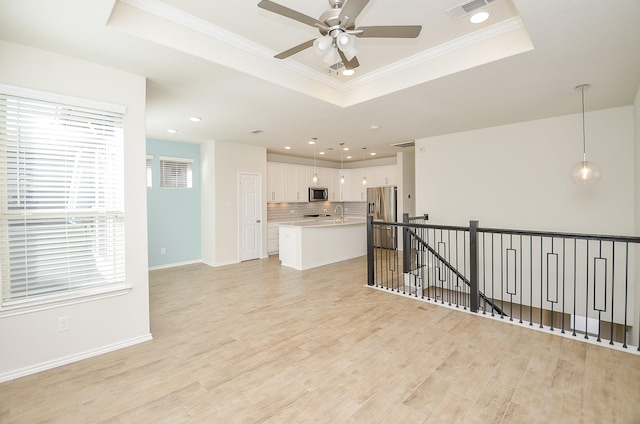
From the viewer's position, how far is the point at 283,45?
3.11m

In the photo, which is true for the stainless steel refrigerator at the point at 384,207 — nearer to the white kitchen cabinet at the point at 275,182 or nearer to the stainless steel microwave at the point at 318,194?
the stainless steel microwave at the point at 318,194

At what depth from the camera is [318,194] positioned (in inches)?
355

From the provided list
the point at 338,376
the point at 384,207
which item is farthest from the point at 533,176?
the point at 338,376

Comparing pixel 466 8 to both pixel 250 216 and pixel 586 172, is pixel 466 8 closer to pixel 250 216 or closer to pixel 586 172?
pixel 586 172

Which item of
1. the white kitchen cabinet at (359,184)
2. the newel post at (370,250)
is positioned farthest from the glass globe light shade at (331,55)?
the white kitchen cabinet at (359,184)

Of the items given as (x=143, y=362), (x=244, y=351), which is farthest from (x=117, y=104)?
(x=244, y=351)

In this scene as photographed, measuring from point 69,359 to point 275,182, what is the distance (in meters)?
5.88

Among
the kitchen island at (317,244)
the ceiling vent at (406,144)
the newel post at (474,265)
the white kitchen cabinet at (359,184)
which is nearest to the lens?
the newel post at (474,265)

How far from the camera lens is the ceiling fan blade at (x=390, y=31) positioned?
207cm

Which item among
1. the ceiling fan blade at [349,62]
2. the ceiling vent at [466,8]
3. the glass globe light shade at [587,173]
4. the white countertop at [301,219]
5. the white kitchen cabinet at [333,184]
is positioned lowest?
the white countertop at [301,219]

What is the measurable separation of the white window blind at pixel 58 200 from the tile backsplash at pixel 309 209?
5345 mm

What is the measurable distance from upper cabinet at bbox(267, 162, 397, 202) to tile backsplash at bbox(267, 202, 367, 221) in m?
0.36

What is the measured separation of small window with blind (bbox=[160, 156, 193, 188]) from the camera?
20.9 ft

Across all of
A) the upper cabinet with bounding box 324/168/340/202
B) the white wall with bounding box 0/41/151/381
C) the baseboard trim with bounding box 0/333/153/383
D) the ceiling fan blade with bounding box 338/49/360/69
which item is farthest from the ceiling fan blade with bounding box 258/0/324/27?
the upper cabinet with bounding box 324/168/340/202
